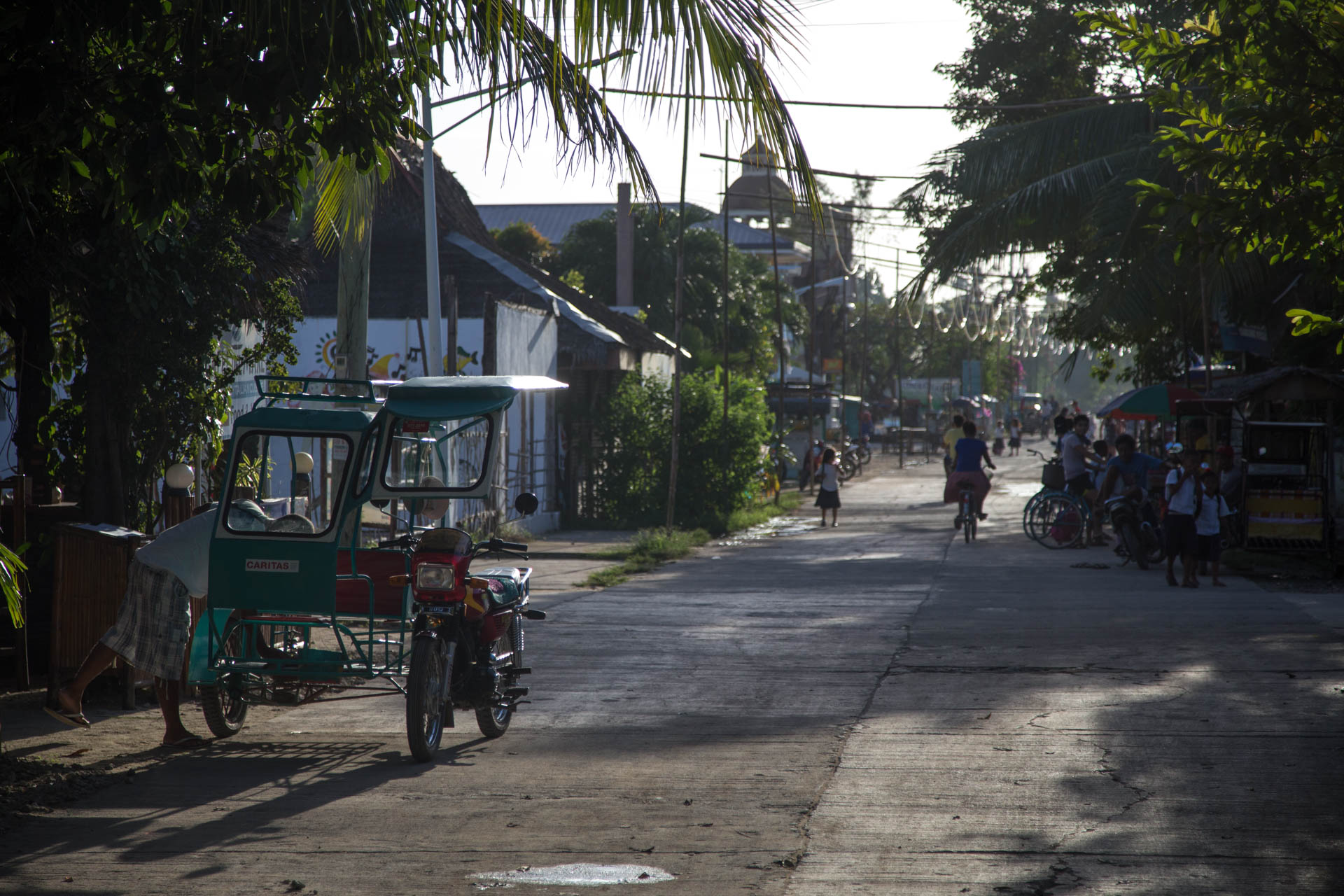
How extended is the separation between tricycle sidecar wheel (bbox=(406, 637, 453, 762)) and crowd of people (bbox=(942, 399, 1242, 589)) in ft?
33.3

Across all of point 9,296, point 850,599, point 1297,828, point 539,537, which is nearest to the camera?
point 1297,828

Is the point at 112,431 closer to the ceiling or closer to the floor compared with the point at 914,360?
closer to the floor

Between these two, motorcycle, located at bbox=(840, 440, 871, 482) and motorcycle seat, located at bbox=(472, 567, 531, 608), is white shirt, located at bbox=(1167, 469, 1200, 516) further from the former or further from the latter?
motorcycle, located at bbox=(840, 440, 871, 482)

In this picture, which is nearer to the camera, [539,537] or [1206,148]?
[1206,148]

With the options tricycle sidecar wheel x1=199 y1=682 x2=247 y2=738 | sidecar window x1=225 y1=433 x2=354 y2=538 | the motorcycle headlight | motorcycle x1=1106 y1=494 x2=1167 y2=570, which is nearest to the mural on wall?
motorcycle x1=1106 y1=494 x2=1167 y2=570

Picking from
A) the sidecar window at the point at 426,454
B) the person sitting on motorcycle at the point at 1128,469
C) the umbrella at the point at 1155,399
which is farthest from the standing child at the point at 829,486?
the sidecar window at the point at 426,454

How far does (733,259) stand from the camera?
1601 inches

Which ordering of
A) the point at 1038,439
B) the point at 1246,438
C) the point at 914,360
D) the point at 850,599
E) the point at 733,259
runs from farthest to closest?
the point at 914,360 < the point at 1038,439 < the point at 733,259 < the point at 1246,438 < the point at 850,599

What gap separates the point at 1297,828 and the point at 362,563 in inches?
199

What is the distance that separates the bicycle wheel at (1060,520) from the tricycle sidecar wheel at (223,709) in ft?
47.5

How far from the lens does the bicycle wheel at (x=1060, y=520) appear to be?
19750 millimetres

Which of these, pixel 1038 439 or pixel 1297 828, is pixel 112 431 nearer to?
pixel 1297 828

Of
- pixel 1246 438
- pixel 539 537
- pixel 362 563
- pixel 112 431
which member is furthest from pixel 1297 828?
pixel 539 537

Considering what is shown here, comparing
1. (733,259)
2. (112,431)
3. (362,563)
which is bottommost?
(362,563)
